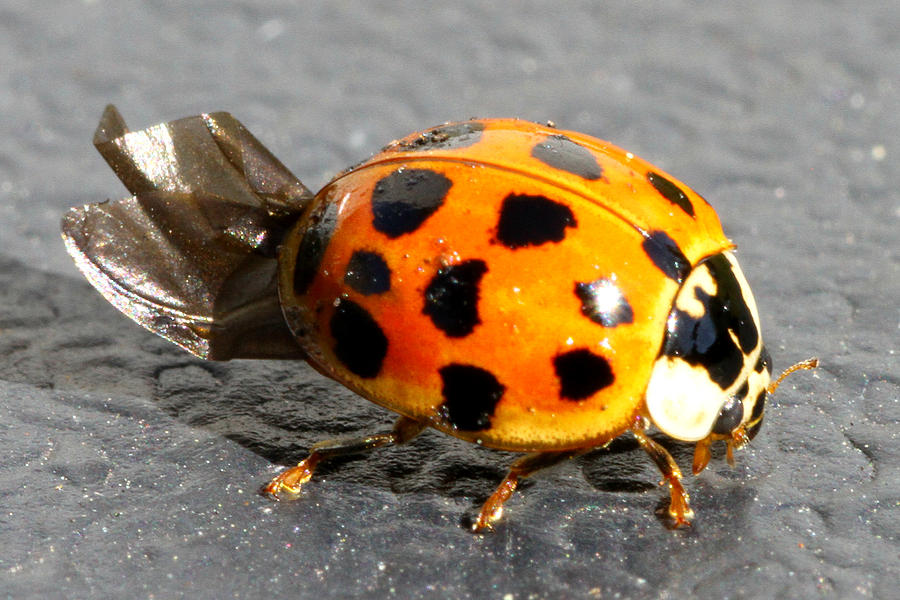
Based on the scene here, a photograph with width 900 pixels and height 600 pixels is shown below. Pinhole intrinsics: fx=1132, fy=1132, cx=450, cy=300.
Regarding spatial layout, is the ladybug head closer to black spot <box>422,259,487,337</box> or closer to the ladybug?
the ladybug

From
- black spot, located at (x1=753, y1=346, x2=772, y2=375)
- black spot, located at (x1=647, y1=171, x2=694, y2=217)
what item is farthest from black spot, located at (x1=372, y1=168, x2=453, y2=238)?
black spot, located at (x1=753, y1=346, x2=772, y2=375)

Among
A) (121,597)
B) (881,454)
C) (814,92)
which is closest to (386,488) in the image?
(121,597)

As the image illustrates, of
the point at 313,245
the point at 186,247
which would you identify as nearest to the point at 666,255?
the point at 313,245

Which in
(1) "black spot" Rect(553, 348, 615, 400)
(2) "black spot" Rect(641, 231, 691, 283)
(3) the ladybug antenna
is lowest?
(3) the ladybug antenna

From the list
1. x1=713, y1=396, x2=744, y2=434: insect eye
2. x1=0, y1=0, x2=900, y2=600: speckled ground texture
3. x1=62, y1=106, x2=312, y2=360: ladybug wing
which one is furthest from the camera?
x1=62, y1=106, x2=312, y2=360: ladybug wing

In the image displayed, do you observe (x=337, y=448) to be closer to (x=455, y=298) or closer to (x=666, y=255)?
(x=455, y=298)

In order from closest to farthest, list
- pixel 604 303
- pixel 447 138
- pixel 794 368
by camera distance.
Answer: pixel 604 303 → pixel 447 138 → pixel 794 368

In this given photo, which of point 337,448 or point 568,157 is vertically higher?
point 568,157
